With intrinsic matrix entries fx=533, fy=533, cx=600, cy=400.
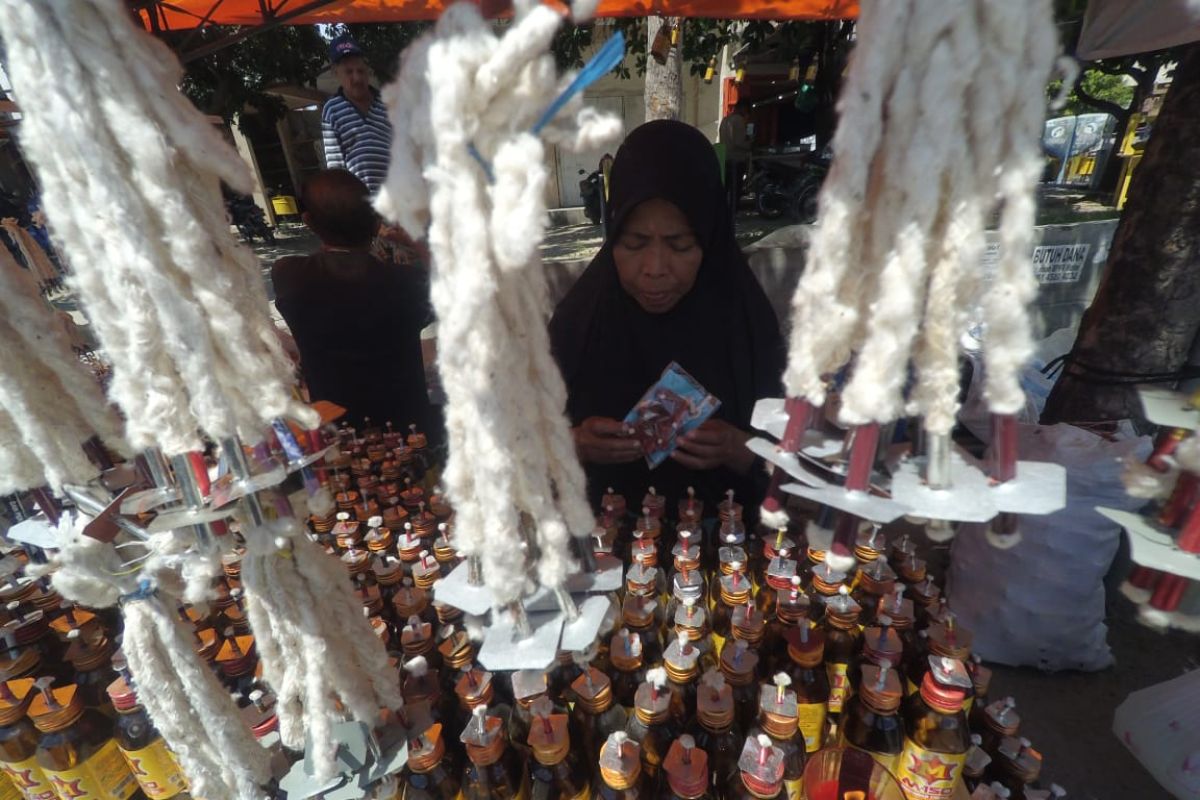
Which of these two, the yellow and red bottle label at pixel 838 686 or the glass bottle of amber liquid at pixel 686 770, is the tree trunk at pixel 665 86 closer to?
the yellow and red bottle label at pixel 838 686

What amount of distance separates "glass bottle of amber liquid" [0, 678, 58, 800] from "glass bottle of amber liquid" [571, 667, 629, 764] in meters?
0.87

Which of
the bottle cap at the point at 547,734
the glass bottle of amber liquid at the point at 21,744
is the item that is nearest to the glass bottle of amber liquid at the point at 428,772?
the bottle cap at the point at 547,734

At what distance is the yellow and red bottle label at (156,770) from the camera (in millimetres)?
835

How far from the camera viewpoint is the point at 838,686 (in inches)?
35.9

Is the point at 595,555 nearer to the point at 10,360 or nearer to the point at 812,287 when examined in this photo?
the point at 812,287

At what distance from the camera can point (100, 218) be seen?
405 millimetres

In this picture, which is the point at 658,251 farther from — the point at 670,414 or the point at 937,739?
the point at 937,739

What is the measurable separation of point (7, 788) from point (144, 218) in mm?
1191

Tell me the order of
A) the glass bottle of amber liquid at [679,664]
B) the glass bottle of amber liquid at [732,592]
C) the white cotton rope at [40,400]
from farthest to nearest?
the glass bottle of amber liquid at [732,592], the glass bottle of amber liquid at [679,664], the white cotton rope at [40,400]

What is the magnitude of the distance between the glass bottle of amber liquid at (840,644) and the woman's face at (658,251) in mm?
812

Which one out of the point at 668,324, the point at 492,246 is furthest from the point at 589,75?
the point at 668,324

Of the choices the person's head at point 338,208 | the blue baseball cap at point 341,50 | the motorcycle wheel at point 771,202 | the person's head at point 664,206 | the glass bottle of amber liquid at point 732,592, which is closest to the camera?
the glass bottle of amber liquid at point 732,592

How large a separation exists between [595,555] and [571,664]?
464mm

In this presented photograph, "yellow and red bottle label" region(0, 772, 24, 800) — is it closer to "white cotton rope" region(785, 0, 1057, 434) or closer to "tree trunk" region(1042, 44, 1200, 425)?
"white cotton rope" region(785, 0, 1057, 434)
